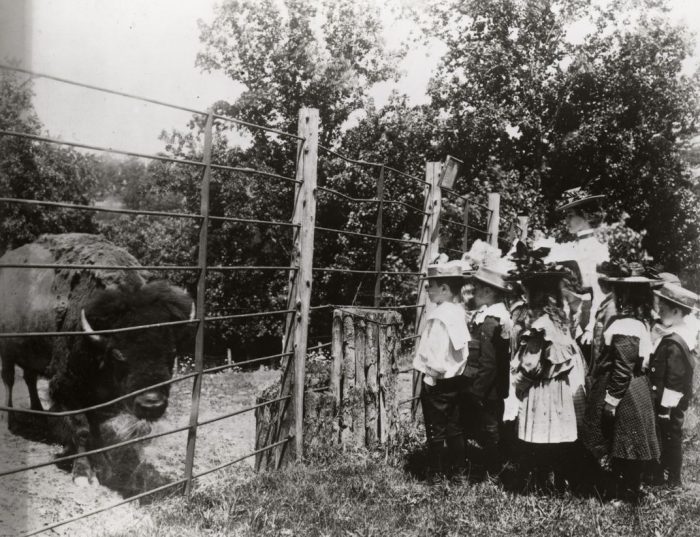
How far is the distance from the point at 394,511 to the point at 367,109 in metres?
18.3

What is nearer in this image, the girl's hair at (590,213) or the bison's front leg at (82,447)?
the bison's front leg at (82,447)

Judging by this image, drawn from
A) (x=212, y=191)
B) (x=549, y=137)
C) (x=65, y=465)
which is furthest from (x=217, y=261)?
(x=65, y=465)

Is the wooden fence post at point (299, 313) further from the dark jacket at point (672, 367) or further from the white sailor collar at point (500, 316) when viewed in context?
the dark jacket at point (672, 367)

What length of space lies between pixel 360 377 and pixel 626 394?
2025 mm

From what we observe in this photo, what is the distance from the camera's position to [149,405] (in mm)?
4805

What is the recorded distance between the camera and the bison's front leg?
17.7 feet

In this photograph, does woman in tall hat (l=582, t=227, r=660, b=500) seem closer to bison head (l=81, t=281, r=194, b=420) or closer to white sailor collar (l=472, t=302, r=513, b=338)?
white sailor collar (l=472, t=302, r=513, b=338)

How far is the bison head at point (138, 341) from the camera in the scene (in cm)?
514

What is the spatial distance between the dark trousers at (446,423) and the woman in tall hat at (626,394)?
99 cm

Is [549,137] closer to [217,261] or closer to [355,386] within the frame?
[217,261]

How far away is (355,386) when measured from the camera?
4.98m

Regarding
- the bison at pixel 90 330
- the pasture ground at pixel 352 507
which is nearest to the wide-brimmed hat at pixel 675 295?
the pasture ground at pixel 352 507

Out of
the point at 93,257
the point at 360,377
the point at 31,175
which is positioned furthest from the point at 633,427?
the point at 31,175

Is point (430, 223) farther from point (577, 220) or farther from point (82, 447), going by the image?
point (82, 447)
